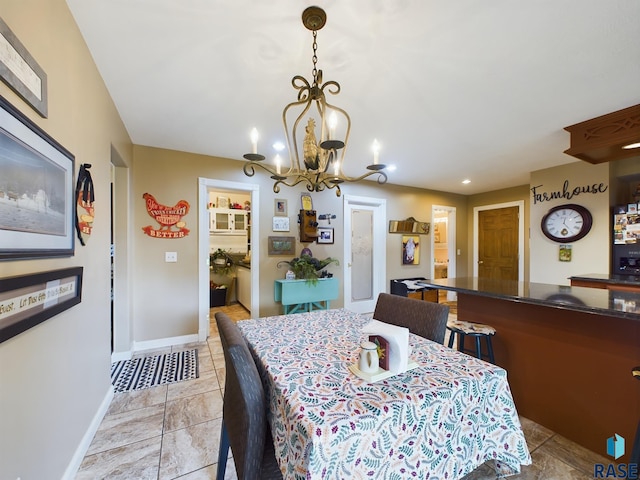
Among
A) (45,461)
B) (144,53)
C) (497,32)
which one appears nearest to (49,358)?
(45,461)

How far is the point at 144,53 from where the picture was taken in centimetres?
166

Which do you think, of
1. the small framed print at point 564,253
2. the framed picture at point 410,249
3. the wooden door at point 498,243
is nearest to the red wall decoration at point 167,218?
the framed picture at point 410,249

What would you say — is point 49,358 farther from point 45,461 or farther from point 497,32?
point 497,32

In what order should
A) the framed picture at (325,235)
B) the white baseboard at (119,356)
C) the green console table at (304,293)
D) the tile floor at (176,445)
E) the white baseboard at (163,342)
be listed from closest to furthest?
the tile floor at (176,445), the white baseboard at (119,356), the white baseboard at (163,342), the green console table at (304,293), the framed picture at (325,235)

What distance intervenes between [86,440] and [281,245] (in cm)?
269

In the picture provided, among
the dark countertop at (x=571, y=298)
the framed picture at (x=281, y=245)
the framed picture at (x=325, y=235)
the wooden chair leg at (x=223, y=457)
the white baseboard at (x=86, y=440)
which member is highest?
the framed picture at (x=325, y=235)

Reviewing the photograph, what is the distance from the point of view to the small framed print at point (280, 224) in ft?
12.7

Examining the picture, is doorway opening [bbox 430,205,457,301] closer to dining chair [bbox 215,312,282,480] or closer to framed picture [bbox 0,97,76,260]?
dining chair [bbox 215,312,282,480]

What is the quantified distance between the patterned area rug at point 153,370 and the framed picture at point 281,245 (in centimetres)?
159

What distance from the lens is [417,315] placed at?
163cm

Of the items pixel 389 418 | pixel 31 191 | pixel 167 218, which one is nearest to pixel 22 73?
pixel 31 191

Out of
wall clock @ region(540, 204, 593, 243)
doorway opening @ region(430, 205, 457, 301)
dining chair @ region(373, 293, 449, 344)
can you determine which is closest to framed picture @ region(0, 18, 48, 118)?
dining chair @ region(373, 293, 449, 344)

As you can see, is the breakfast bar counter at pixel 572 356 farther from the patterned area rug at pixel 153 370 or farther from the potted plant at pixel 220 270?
the potted plant at pixel 220 270

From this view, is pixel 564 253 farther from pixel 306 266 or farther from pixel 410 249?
pixel 306 266
